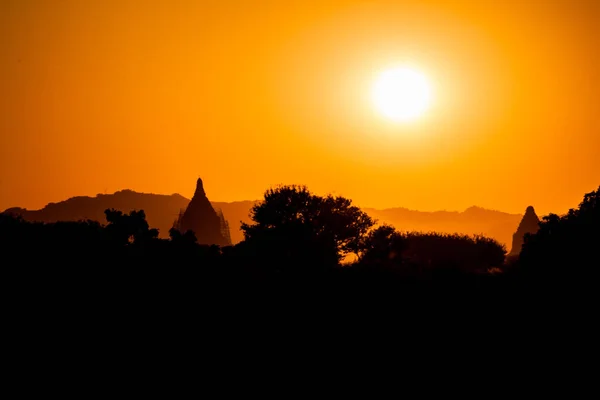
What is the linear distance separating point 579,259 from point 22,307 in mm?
47442

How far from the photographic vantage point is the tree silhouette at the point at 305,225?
90.3 metres

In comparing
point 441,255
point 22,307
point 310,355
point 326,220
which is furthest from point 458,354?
Result: point 441,255

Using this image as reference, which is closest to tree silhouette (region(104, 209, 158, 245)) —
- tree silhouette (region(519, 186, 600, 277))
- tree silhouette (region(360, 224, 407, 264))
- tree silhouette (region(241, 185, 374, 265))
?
tree silhouette (region(241, 185, 374, 265))

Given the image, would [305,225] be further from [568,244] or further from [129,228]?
[568,244]

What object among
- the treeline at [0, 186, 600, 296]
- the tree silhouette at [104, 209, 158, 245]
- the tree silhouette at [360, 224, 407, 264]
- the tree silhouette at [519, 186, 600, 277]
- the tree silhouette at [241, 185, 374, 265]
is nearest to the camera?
the treeline at [0, 186, 600, 296]

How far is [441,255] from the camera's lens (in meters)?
114

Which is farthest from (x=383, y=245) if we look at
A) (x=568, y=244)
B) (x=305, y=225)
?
(x=568, y=244)

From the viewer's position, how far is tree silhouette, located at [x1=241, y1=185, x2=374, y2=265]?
90312 millimetres

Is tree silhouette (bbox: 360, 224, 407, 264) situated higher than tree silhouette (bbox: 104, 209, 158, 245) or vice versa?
tree silhouette (bbox: 360, 224, 407, 264)

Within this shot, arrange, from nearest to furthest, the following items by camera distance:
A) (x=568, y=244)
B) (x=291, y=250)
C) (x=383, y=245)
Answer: (x=568, y=244), (x=291, y=250), (x=383, y=245)

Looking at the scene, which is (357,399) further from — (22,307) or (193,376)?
(22,307)

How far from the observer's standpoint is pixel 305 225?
312 ft

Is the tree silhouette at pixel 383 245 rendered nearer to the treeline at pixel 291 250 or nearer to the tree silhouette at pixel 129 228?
the treeline at pixel 291 250

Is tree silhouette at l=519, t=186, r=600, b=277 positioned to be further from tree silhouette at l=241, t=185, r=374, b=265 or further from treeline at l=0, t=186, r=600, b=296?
tree silhouette at l=241, t=185, r=374, b=265
